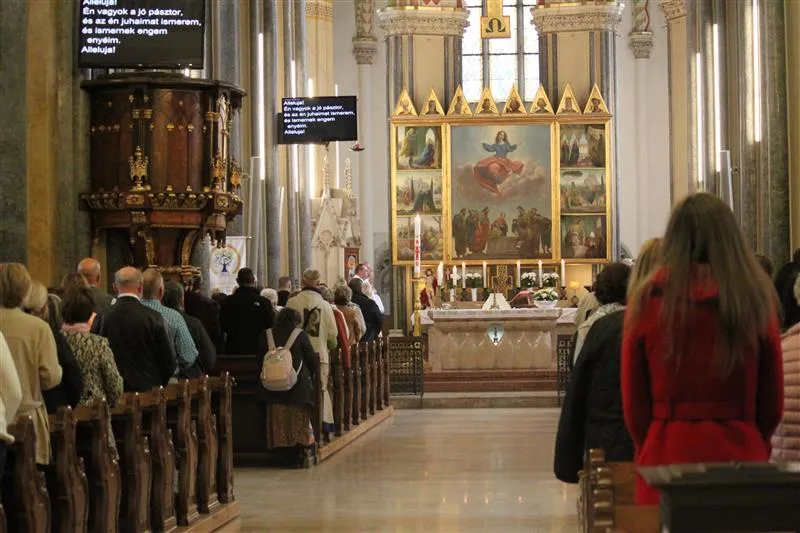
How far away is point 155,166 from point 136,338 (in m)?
4.07

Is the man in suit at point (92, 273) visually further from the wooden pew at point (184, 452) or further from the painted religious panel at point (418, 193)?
the painted religious panel at point (418, 193)

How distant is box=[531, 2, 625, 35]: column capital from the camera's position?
37250 millimetres

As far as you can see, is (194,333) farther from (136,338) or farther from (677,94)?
(677,94)

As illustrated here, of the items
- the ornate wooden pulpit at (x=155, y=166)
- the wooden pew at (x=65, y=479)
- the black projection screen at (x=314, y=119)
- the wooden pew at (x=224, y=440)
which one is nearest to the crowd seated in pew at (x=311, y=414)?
the ornate wooden pulpit at (x=155, y=166)

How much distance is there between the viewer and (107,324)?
9859 millimetres

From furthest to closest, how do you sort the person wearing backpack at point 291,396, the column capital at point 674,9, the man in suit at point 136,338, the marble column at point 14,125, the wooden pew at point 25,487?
the column capital at point 674,9, the person wearing backpack at point 291,396, the marble column at point 14,125, the man in suit at point 136,338, the wooden pew at point 25,487

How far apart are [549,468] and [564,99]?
22.4m

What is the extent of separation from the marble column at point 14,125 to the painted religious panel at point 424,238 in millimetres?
22449

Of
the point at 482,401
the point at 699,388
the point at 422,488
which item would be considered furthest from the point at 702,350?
the point at 482,401

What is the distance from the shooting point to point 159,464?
9367 millimetres

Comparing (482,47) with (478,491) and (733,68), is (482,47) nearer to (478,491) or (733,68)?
(733,68)

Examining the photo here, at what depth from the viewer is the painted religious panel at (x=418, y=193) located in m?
35.2

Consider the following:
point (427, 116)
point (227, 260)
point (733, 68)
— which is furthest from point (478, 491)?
point (427, 116)

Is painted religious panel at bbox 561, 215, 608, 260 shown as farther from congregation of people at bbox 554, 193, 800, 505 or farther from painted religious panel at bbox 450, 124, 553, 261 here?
congregation of people at bbox 554, 193, 800, 505
